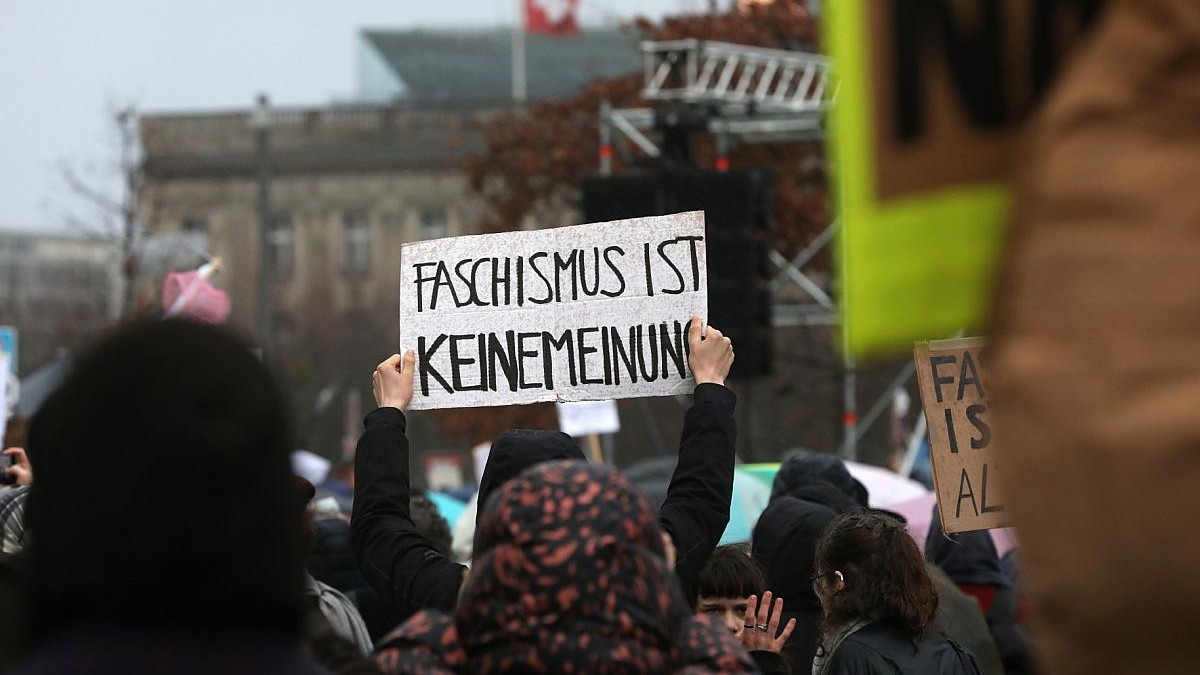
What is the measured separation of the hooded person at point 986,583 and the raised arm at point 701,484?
119 inches

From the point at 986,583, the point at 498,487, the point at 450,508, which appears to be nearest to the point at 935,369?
the point at 986,583

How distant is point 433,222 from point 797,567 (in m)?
56.8

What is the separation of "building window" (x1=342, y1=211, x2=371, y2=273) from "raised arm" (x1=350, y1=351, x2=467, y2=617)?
5839 centimetres

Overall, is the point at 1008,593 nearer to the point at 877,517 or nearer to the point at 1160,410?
the point at 877,517

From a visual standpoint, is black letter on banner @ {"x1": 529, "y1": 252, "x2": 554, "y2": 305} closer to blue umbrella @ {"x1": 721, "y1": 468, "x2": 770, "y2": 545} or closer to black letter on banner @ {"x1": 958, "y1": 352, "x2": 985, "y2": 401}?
black letter on banner @ {"x1": 958, "y1": 352, "x2": 985, "y2": 401}

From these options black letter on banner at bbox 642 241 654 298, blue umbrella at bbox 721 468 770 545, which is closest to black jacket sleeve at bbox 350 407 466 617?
black letter on banner at bbox 642 241 654 298

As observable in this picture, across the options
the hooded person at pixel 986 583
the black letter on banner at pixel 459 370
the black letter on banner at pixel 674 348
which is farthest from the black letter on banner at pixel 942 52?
the hooded person at pixel 986 583

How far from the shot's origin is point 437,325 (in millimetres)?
4449

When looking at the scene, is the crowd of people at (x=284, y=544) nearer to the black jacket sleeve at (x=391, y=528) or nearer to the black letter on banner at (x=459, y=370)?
the black jacket sleeve at (x=391, y=528)

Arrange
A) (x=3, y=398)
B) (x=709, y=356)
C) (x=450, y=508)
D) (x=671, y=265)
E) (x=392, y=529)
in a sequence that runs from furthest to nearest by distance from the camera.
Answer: (x=450, y=508) → (x=3, y=398) → (x=671, y=265) → (x=709, y=356) → (x=392, y=529)

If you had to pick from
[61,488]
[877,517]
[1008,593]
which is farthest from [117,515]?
[1008,593]

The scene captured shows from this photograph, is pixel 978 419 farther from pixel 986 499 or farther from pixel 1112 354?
pixel 1112 354

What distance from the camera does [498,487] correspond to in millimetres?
3436

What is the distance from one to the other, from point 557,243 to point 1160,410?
9.82ft
